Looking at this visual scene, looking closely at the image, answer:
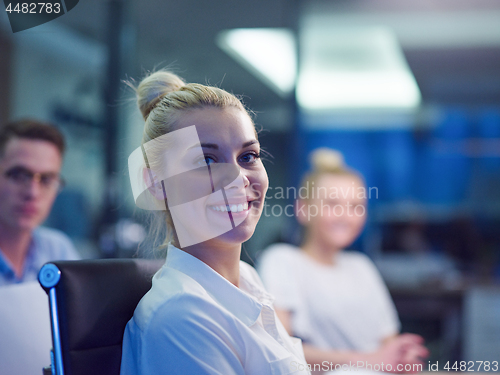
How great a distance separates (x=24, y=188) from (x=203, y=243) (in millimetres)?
917

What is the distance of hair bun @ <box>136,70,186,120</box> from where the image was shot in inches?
38.8

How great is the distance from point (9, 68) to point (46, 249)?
151 cm

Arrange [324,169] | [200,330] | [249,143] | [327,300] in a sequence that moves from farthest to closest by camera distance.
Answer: [324,169]
[327,300]
[249,143]
[200,330]

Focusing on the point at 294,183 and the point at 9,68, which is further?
the point at 294,183

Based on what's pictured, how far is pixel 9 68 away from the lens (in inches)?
105

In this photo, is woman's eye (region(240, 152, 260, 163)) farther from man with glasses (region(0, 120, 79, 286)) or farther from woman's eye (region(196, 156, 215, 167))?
man with glasses (region(0, 120, 79, 286))

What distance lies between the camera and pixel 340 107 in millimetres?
5145

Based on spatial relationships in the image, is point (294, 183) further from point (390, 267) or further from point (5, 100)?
point (390, 267)

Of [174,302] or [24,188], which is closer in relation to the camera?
[174,302]

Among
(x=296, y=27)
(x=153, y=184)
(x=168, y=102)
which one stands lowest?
(x=153, y=184)

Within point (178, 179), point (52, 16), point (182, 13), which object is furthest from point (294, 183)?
point (178, 179)

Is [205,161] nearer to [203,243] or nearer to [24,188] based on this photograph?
[203,243]

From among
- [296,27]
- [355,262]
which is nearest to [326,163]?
[355,262]

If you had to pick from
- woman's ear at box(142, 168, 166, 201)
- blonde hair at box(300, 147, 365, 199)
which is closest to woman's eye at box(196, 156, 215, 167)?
woman's ear at box(142, 168, 166, 201)
